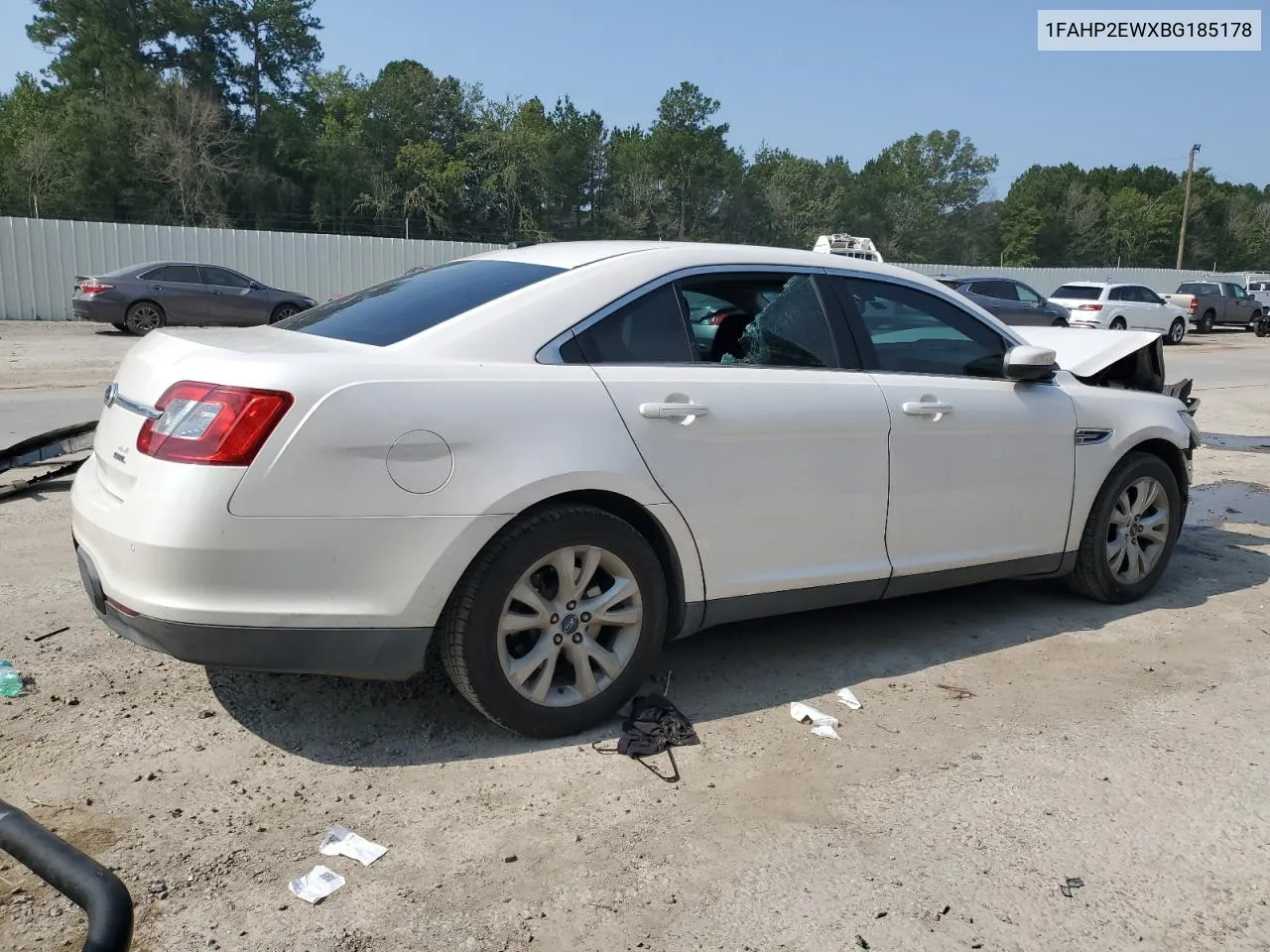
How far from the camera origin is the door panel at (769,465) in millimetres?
3516

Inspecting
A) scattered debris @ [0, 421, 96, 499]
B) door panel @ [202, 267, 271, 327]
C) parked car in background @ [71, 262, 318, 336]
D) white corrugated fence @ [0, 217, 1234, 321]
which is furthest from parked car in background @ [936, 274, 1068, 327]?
scattered debris @ [0, 421, 96, 499]

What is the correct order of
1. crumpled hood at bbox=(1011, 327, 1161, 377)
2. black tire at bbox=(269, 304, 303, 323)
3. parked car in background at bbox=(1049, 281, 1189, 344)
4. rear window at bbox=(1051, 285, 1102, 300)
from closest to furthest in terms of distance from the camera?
crumpled hood at bbox=(1011, 327, 1161, 377) < black tire at bbox=(269, 304, 303, 323) < parked car in background at bbox=(1049, 281, 1189, 344) < rear window at bbox=(1051, 285, 1102, 300)

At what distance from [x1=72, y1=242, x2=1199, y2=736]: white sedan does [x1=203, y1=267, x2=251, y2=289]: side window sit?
17593 millimetres

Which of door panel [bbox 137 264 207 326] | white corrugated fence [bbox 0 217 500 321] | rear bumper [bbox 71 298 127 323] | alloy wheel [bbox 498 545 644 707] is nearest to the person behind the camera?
alloy wheel [bbox 498 545 644 707]

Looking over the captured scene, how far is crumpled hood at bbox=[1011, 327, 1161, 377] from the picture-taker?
5.23 meters

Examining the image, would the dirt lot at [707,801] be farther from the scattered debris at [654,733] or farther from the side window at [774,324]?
the side window at [774,324]

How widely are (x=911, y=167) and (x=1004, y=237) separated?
485 inches

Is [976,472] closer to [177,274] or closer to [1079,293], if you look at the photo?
[177,274]

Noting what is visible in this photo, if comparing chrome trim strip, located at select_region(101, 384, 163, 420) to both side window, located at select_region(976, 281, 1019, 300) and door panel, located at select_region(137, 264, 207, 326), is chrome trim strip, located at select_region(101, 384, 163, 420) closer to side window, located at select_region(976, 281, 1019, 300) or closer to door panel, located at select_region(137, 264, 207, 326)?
door panel, located at select_region(137, 264, 207, 326)

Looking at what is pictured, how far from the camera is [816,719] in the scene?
146 inches

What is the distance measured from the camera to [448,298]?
358cm

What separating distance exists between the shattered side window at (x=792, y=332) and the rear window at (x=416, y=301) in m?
0.83

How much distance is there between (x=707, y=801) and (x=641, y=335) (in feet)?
5.12

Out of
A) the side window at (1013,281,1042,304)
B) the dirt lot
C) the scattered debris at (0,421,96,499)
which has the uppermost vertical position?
the side window at (1013,281,1042,304)
